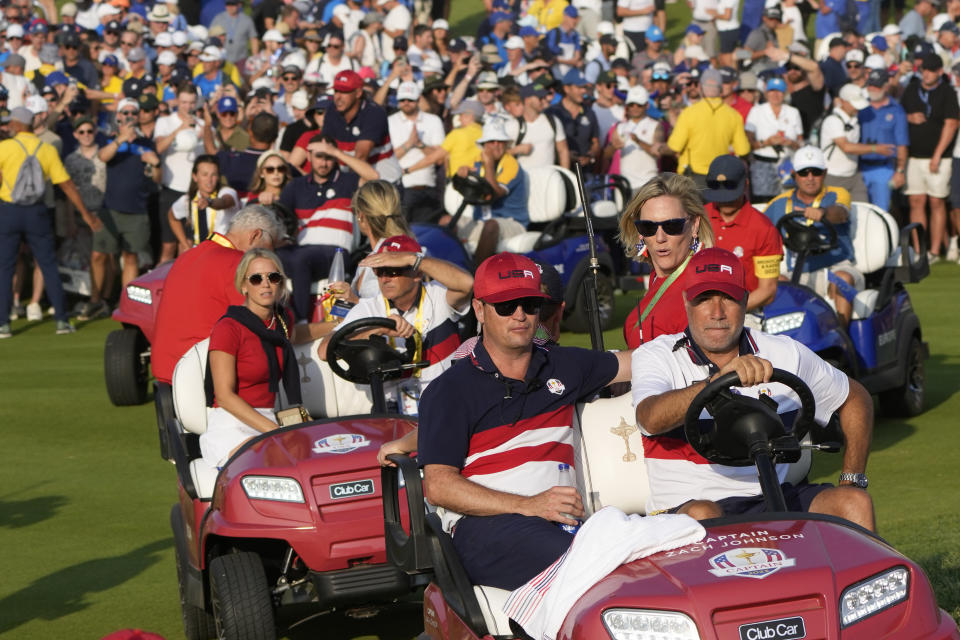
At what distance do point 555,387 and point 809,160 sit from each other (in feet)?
18.9

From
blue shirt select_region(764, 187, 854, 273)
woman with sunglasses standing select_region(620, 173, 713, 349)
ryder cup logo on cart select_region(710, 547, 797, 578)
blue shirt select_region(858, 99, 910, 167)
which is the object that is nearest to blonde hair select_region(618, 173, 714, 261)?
woman with sunglasses standing select_region(620, 173, 713, 349)

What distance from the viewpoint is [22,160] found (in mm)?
13812

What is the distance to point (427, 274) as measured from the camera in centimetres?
686

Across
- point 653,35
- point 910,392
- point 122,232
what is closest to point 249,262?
point 910,392

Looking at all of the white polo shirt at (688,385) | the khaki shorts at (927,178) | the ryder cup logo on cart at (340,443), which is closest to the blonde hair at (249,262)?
the ryder cup logo on cart at (340,443)

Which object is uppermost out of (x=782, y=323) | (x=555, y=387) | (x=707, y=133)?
(x=555, y=387)

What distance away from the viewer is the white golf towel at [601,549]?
3.78 m

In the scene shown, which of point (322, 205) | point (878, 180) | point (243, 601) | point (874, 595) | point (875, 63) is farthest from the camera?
point (875, 63)

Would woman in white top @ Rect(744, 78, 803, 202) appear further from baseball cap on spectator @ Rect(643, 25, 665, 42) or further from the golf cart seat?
the golf cart seat

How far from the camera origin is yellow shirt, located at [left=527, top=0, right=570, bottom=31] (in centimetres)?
2117

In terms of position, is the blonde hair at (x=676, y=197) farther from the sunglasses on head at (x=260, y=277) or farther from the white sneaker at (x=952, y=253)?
the white sneaker at (x=952, y=253)

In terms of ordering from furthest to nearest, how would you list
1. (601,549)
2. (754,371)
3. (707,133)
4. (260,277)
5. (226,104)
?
(707,133)
(226,104)
(260,277)
(754,371)
(601,549)

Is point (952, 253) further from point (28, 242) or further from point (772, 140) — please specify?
point (28, 242)

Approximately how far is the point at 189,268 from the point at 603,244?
5.56m
